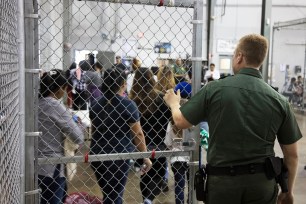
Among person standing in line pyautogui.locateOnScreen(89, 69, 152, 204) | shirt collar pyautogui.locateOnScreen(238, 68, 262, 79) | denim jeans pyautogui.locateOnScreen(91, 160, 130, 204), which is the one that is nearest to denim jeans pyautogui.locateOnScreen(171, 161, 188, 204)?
person standing in line pyautogui.locateOnScreen(89, 69, 152, 204)

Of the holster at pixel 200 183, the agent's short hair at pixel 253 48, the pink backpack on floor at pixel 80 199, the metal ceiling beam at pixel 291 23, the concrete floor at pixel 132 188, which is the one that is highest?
the metal ceiling beam at pixel 291 23

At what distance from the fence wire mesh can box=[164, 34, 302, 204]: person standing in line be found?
887 millimetres

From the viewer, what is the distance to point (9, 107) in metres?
1.59

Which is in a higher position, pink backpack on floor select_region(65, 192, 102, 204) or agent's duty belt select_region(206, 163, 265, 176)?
agent's duty belt select_region(206, 163, 265, 176)

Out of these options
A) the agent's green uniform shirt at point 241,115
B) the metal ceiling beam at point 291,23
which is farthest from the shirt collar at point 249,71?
the metal ceiling beam at point 291,23

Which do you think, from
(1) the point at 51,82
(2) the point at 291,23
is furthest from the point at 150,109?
(2) the point at 291,23

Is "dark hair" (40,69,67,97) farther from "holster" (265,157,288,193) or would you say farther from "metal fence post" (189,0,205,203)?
"holster" (265,157,288,193)

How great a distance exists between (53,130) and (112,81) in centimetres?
58

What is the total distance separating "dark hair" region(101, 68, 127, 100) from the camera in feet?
9.25

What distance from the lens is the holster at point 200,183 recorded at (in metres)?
2.17

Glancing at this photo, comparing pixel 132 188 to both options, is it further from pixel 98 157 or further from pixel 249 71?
pixel 249 71

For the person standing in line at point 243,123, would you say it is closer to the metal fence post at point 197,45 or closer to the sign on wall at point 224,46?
the metal fence post at point 197,45

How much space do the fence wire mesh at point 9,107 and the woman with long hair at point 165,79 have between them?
6.14 feet

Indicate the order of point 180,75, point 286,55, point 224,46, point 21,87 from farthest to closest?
point 286,55
point 224,46
point 180,75
point 21,87
